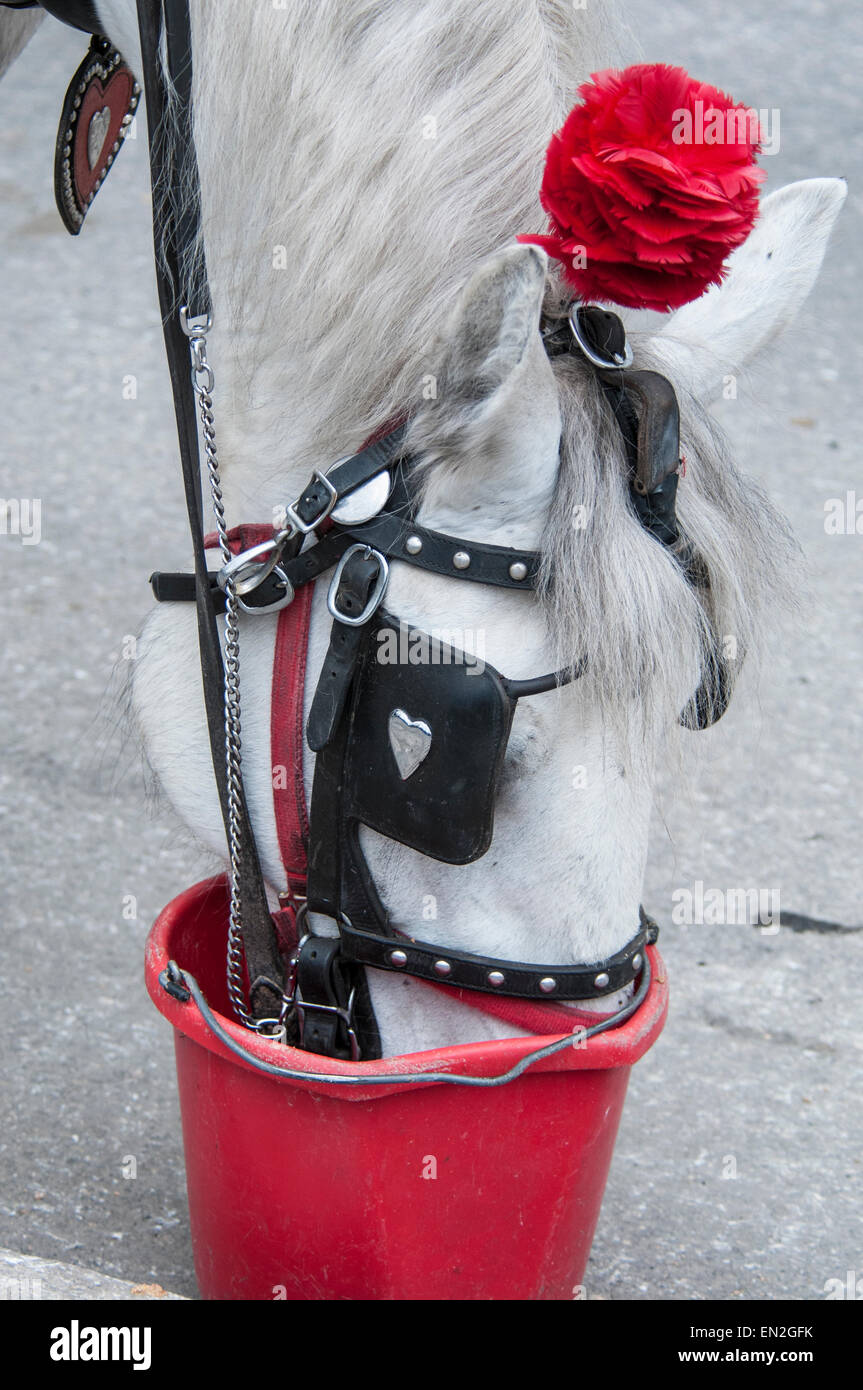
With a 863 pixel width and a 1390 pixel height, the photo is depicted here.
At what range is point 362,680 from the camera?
1.17 m

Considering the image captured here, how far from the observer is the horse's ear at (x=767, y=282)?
1.38m

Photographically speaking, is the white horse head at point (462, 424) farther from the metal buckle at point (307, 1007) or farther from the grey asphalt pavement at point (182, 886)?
the grey asphalt pavement at point (182, 886)

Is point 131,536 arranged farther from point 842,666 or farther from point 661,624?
point 661,624

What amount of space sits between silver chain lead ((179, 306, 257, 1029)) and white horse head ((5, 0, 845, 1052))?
2 centimetres

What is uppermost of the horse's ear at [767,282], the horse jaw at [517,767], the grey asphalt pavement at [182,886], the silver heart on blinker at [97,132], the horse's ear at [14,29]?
the horse's ear at [14,29]

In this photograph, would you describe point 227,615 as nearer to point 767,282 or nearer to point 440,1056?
point 440,1056

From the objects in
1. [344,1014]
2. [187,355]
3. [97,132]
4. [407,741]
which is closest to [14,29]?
[97,132]

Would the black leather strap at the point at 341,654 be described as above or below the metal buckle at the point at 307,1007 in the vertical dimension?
above

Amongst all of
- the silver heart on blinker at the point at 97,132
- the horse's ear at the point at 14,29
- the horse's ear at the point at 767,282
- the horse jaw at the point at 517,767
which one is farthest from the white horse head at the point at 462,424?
the horse's ear at the point at 14,29

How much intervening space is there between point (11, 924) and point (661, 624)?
1480 mm

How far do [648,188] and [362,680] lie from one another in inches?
18.0

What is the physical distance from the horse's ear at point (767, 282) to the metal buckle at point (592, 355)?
0.63 feet

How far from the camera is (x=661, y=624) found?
114 cm
